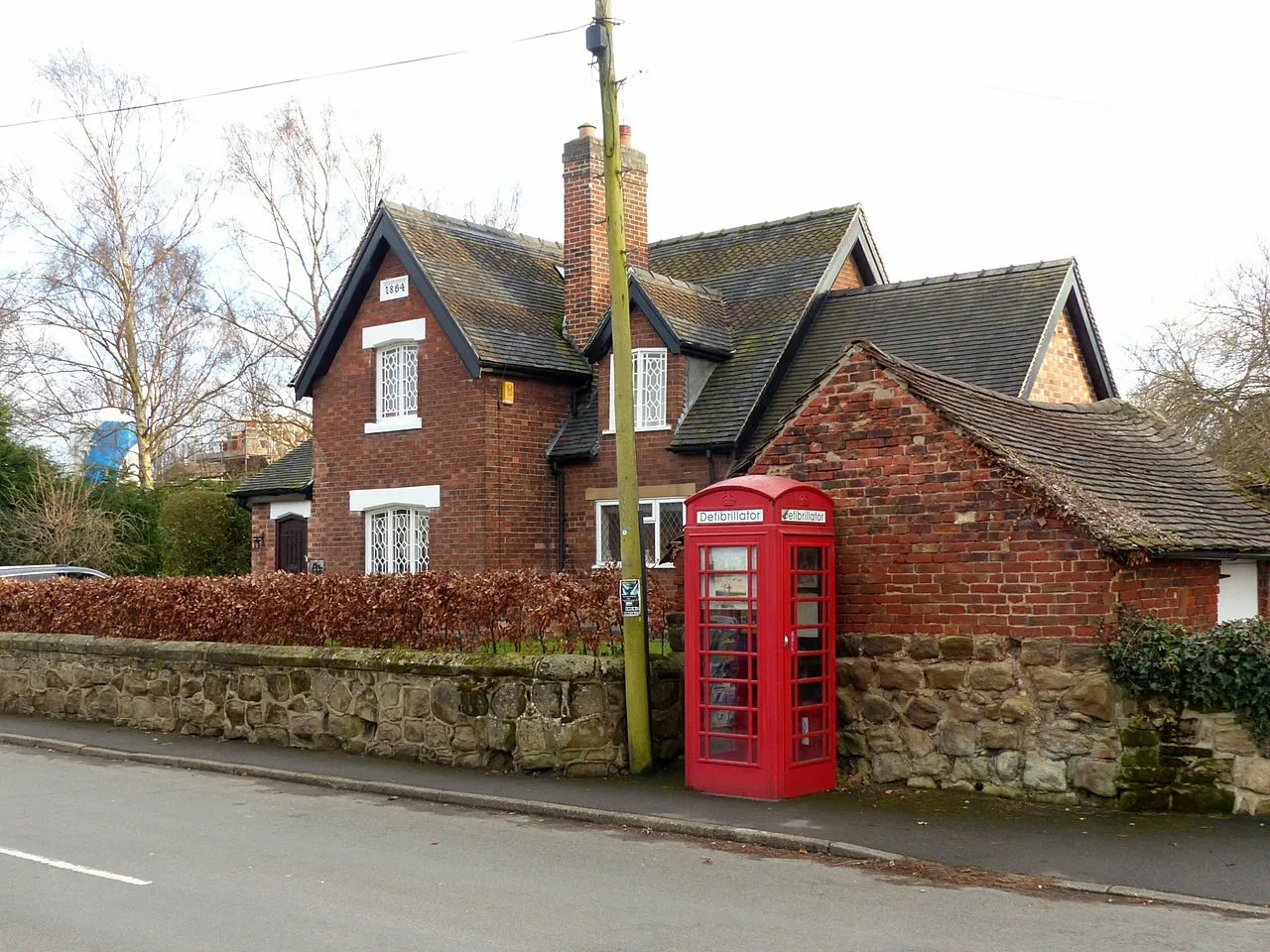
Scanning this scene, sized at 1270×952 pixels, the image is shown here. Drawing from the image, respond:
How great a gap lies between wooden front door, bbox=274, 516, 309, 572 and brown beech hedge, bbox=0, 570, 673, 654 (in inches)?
362

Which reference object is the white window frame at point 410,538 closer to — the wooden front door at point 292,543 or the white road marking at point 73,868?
the wooden front door at point 292,543

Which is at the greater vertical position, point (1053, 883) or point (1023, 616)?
point (1023, 616)

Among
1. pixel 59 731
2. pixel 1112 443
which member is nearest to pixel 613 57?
pixel 1112 443

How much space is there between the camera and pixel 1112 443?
12453mm

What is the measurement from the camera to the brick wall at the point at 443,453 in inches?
862

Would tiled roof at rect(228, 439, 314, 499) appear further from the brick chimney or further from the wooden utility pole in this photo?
the wooden utility pole

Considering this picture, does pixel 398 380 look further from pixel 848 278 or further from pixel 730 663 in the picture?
pixel 730 663

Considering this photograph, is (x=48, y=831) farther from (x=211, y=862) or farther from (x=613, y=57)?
(x=613, y=57)

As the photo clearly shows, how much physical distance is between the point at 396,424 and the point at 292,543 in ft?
18.1

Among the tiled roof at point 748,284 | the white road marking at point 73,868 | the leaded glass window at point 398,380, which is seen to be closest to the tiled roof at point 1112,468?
the white road marking at point 73,868

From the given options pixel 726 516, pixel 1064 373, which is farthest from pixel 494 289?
pixel 726 516

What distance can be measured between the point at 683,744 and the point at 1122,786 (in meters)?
3.95

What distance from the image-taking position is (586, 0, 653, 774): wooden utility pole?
11.5 metres

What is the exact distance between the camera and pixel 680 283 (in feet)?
76.0
